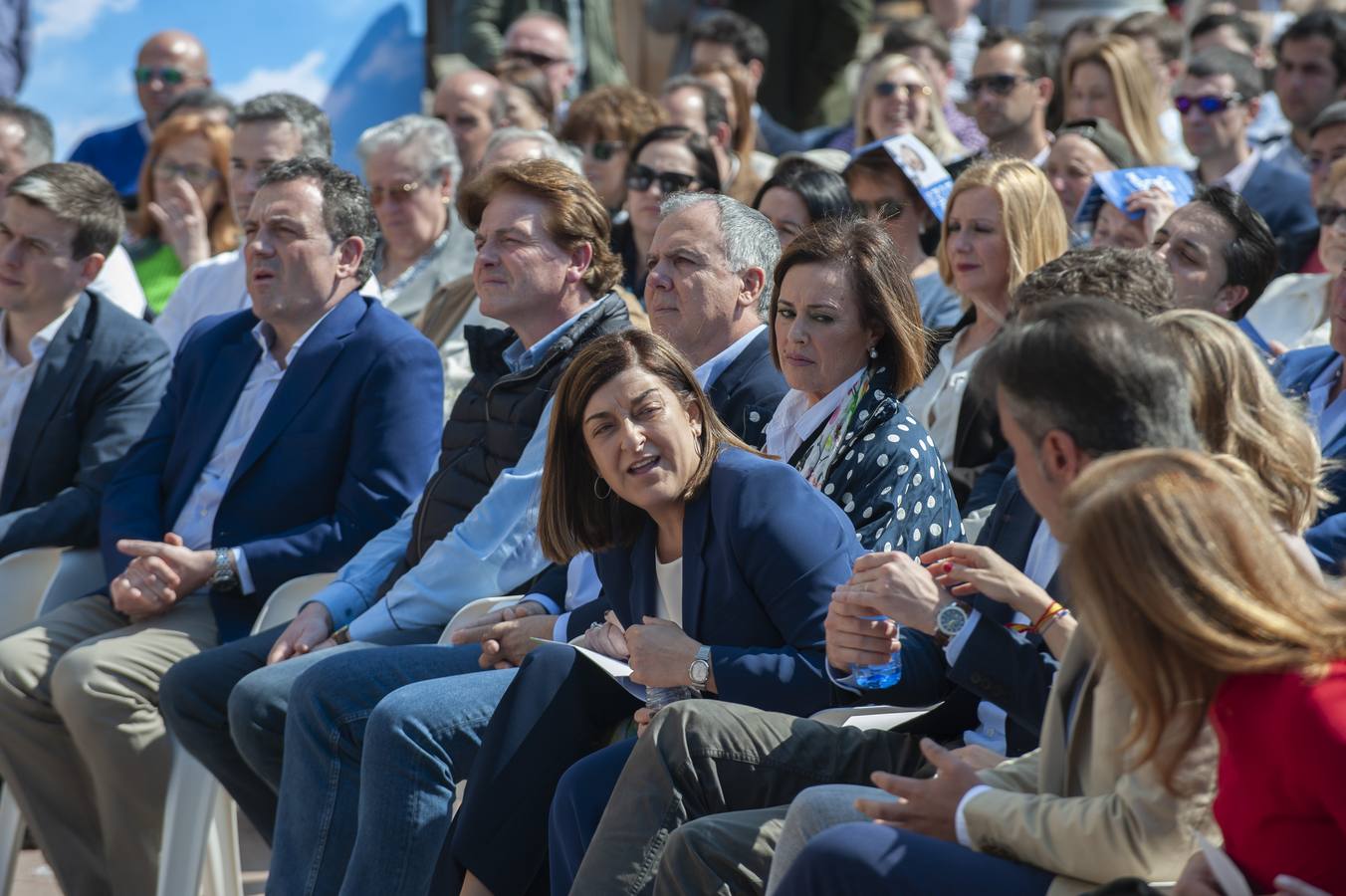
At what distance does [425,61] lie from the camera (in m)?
9.53

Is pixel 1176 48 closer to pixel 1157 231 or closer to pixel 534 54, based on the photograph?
pixel 534 54

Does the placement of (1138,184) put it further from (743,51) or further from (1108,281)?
(743,51)

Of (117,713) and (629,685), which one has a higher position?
(629,685)

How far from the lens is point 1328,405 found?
3.65 m

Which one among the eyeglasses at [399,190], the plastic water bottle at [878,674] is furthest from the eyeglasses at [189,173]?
the plastic water bottle at [878,674]

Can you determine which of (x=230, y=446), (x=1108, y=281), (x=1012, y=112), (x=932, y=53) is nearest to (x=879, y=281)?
(x=1108, y=281)

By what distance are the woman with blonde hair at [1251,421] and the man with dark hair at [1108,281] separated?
21.6 inches

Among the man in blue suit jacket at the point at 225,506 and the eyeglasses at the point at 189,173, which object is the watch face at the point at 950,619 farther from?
the eyeglasses at the point at 189,173

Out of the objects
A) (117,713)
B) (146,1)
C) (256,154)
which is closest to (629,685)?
(117,713)

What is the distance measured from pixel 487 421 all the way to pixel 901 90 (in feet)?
9.84

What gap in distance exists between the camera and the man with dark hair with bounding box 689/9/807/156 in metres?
8.48

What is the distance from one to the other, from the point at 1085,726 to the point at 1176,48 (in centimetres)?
647

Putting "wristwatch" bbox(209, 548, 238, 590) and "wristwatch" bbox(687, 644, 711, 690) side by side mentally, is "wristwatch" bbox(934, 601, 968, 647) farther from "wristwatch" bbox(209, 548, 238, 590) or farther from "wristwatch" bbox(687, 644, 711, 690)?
"wristwatch" bbox(209, 548, 238, 590)

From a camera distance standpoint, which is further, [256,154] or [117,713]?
[256,154]
